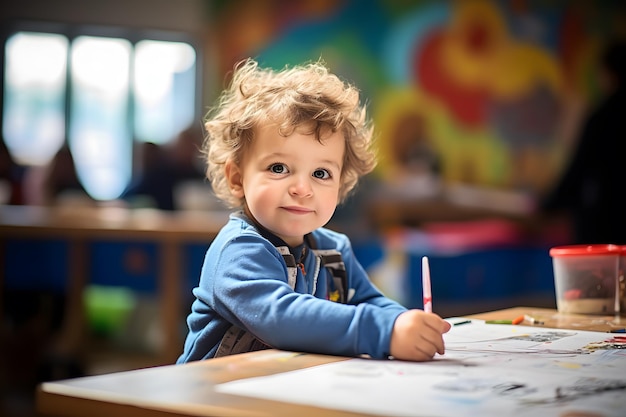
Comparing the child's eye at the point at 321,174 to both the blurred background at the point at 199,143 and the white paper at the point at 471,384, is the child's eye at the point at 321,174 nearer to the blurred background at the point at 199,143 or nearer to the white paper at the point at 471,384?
the white paper at the point at 471,384

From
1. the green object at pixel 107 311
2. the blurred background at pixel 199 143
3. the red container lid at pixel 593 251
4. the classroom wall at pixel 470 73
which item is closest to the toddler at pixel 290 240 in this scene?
the red container lid at pixel 593 251

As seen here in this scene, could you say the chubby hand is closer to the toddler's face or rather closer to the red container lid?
the toddler's face

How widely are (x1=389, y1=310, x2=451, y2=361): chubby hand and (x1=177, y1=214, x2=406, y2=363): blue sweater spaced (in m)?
0.01

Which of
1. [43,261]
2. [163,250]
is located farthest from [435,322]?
[43,261]

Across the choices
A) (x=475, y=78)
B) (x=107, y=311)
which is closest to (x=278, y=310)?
(x=107, y=311)

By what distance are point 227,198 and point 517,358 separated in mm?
602

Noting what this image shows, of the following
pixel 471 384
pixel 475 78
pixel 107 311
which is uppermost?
pixel 475 78

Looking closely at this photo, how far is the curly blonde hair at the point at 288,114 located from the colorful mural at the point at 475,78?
548 cm

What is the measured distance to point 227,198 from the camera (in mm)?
1399

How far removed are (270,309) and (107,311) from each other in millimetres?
4139

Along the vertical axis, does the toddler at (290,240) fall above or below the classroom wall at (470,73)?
below

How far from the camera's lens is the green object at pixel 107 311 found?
491 cm

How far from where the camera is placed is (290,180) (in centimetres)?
117

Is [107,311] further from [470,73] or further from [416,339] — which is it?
[416,339]
